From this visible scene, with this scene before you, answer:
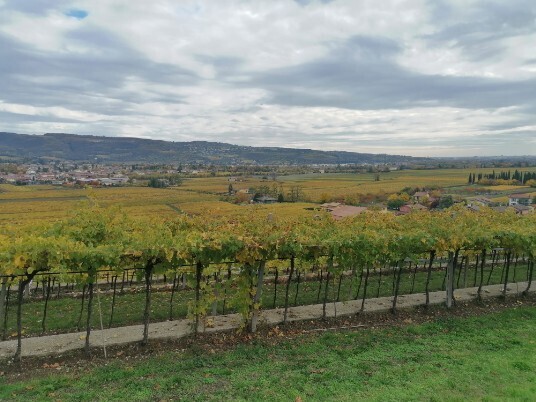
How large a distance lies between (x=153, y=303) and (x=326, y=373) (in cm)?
817

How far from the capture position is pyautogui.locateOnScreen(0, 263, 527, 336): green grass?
1134cm

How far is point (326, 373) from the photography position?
7406mm

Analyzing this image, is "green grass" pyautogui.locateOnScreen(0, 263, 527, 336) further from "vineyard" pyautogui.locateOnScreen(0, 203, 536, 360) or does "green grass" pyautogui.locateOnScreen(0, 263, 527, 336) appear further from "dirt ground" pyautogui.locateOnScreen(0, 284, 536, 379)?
"dirt ground" pyautogui.locateOnScreen(0, 284, 536, 379)

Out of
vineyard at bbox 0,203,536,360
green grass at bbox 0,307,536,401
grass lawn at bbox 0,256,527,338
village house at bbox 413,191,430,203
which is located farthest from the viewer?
village house at bbox 413,191,430,203

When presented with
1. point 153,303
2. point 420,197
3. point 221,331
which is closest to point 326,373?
point 221,331

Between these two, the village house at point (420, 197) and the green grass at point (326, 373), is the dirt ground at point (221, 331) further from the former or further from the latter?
the village house at point (420, 197)

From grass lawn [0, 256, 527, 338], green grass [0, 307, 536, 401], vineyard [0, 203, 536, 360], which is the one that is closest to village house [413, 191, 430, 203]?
grass lawn [0, 256, 527, 338]

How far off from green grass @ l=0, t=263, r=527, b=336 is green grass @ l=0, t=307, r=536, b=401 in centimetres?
314

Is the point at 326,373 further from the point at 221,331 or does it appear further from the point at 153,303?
the point at 153,303

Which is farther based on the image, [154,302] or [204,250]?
[154,302]

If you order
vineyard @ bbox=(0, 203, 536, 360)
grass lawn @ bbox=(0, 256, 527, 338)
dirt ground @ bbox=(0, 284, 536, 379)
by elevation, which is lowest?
grass lawn @ bbox=(0, 256, 527, 338)

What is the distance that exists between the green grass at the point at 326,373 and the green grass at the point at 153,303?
10.3ft

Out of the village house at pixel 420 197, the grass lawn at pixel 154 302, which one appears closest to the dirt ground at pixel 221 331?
the grass lawn at pixel 154 302

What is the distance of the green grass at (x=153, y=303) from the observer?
11.3 m
